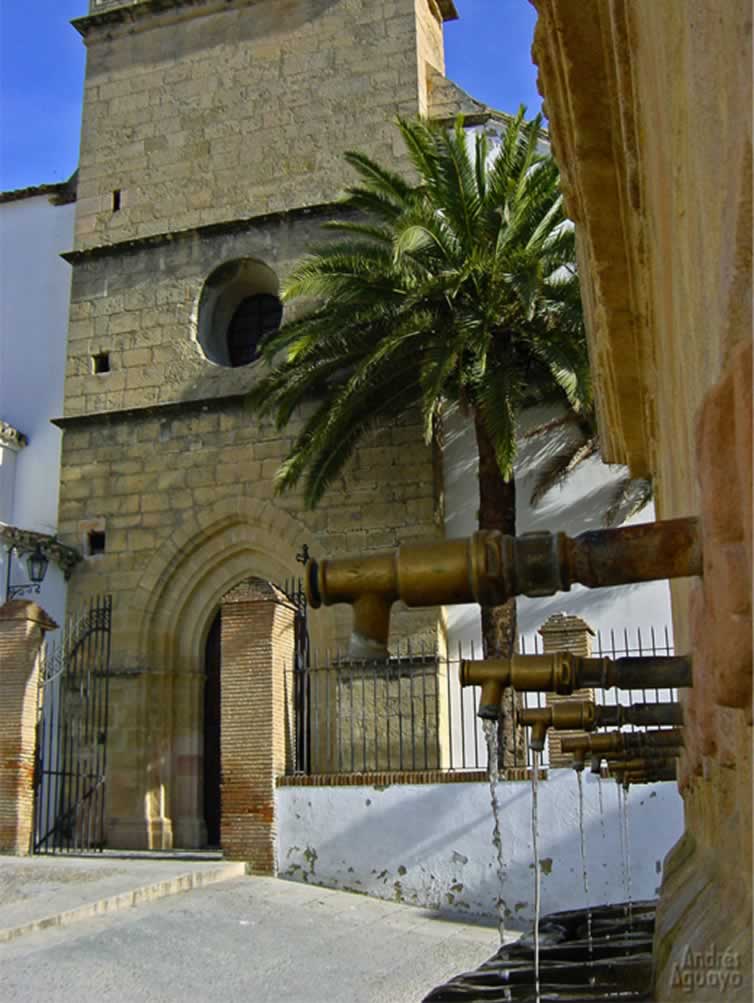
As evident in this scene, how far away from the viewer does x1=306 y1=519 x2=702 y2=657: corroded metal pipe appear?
3.99 feet

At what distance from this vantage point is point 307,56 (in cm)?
1603

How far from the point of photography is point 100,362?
15984mm

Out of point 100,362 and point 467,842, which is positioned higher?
point 100,362

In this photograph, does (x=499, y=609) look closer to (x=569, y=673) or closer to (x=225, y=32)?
(x=225, y=32)

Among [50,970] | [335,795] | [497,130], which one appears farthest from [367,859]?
[497,130]

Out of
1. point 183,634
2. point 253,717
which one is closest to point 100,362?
point 183,634

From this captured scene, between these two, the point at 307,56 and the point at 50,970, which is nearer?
the point at 50,970

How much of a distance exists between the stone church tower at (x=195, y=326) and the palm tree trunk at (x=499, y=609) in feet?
4.81

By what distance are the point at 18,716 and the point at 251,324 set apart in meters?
6.59

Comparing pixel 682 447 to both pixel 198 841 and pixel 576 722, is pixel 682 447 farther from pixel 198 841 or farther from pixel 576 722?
pixel 198 841

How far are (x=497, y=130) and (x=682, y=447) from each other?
13809 mm

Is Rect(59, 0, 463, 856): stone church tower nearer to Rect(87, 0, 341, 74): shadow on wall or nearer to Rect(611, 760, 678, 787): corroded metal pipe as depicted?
Rect(87, 0, 341, 74): shadow on wall

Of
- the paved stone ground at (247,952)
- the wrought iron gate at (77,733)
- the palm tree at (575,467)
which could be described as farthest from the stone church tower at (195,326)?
the paved stone ground at (247,952)

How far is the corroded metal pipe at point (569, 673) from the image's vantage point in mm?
1569
